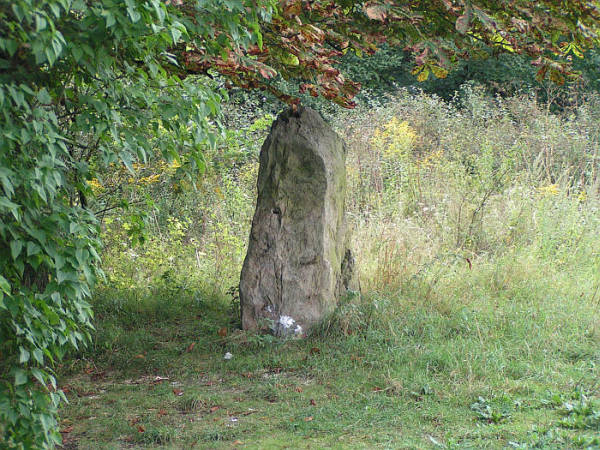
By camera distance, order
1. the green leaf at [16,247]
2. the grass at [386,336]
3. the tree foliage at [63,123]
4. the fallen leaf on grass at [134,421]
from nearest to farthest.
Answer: the tree foliage at [63,123], the green leaf at [16,247], the grass at [386,336], the fallen leaf on grass at [134,421]

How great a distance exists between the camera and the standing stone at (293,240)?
19.3 feet

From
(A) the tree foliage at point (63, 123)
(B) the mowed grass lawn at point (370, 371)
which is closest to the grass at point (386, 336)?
(B) the mowed grass lawn at point (370, 371)

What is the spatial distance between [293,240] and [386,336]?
118 cm

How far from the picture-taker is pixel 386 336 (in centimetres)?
560

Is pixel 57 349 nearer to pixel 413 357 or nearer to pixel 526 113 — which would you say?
pixel 413 357

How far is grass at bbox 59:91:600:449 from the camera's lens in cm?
417

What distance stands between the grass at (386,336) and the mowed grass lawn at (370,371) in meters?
0.02

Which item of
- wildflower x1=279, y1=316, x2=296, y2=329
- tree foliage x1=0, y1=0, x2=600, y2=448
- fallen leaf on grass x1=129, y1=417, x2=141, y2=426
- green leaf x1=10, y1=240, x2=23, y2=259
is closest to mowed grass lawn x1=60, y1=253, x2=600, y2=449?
fallen leaf on grass x1=129, y1=417, x2=141, y2=426

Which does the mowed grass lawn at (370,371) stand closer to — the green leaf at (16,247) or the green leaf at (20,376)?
the green leaf at (20,376)

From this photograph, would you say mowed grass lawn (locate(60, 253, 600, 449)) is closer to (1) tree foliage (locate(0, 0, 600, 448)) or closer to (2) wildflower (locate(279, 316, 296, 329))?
(2) wildflower (locate(279, 316, 296, 329))

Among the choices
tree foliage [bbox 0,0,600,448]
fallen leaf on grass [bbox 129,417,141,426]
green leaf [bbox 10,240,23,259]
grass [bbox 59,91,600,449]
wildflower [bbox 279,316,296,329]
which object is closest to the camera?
tree foliage [bbox 0,0,600,448]

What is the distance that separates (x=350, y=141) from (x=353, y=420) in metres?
7.05

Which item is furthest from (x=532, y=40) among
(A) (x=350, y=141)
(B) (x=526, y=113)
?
(B) (x=526, y=113)

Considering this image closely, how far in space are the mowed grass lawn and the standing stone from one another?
0.25 metres
